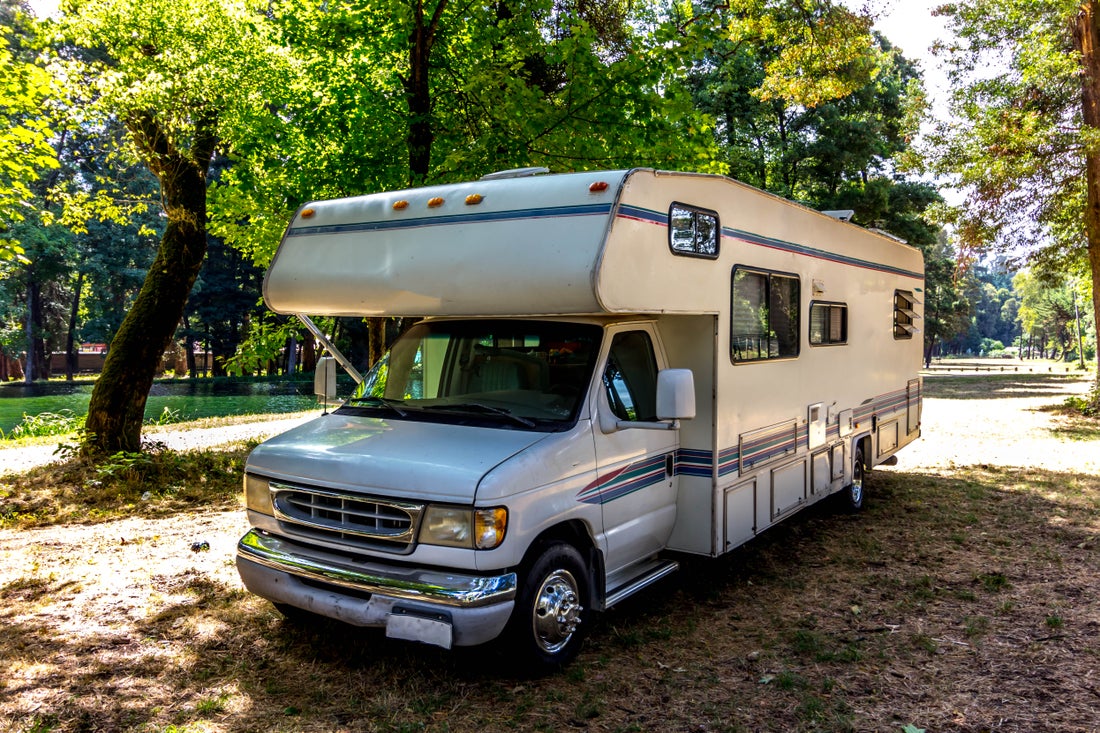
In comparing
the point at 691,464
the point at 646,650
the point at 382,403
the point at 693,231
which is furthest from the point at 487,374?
the point at 646,650

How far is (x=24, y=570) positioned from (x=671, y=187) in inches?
232

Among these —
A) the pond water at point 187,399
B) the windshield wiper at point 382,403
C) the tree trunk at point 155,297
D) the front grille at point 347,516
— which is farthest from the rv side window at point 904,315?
the pond water at point 187,399

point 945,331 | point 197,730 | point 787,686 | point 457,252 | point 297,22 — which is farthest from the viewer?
point 945,331

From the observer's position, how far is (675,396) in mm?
4820

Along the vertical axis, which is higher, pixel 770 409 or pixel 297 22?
pixel 297 22

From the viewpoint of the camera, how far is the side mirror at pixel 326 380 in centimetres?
607

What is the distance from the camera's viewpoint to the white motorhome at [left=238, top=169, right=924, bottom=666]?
14.0 ft

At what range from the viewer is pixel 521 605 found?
172 inches

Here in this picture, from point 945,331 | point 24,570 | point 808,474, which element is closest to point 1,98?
point 24,570

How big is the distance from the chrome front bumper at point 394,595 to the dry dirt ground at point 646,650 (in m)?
0.46

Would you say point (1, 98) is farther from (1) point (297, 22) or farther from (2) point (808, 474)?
(2) point (808, 474)

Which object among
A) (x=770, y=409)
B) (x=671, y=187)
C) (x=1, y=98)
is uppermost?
(x=1, y=98)

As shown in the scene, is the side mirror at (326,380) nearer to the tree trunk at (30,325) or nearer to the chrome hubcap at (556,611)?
the chrome hubcap at (556,611)

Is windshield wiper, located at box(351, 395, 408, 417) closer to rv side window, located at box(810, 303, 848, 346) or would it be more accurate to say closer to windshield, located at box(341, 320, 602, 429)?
windshield, located at box(341, 320, 602, 429)
